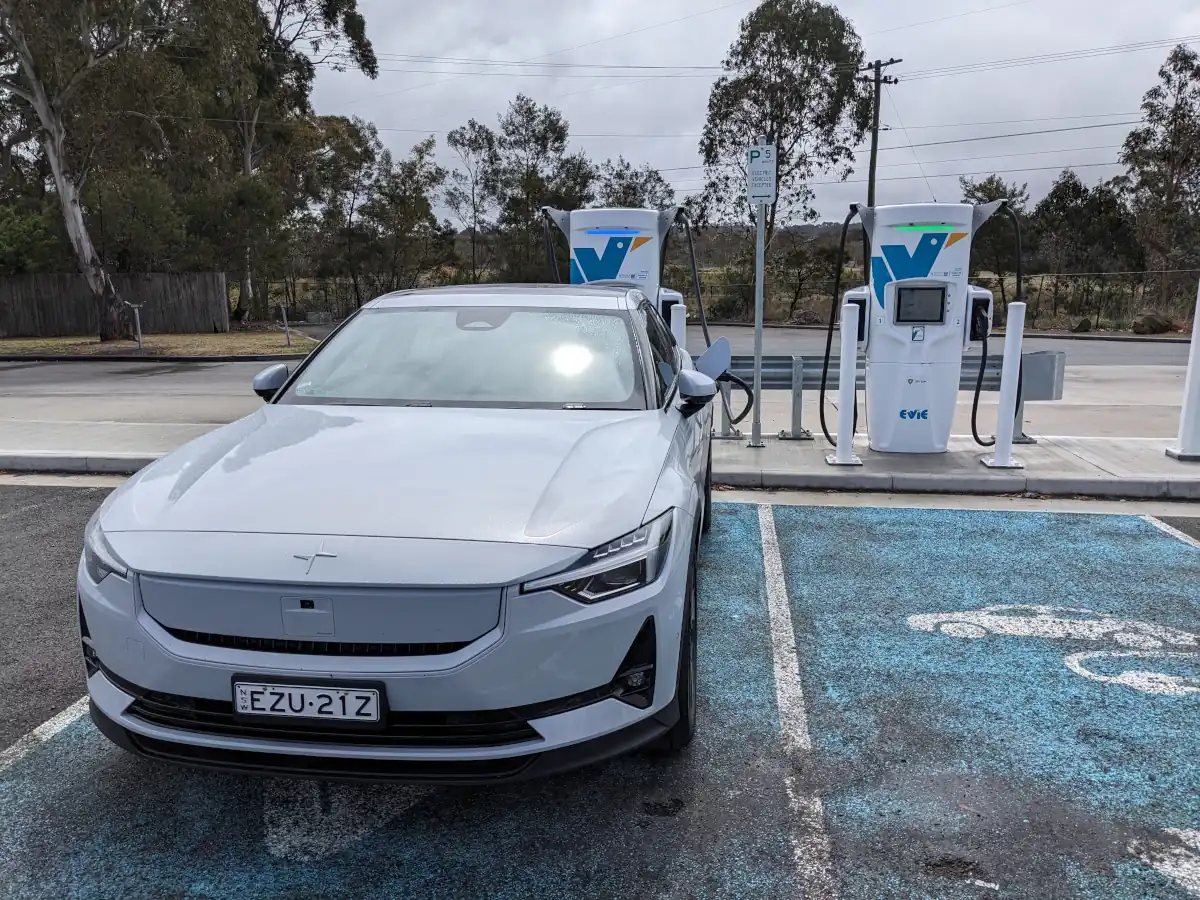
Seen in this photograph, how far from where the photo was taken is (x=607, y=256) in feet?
27.8

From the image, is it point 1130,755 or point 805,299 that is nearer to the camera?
point 1130,755

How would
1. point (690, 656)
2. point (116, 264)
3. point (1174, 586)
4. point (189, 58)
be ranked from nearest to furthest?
point (690, 656) → point (1174, 586) → point (189, 58) → point (116, 264)

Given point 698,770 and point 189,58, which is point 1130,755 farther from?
point 189,58

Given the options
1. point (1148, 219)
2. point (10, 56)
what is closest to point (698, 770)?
point (10, 56)

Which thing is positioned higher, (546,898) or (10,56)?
(10,56)

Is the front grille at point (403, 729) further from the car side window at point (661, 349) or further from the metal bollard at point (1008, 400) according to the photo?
the metal bollard at point (1008, 400)

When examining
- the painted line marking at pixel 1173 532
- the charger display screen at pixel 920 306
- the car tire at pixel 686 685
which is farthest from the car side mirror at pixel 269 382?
the painted line marking at pixel 1173 532

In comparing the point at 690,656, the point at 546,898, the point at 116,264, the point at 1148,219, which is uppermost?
the point at 1148,219

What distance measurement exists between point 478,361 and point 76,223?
22.3 m

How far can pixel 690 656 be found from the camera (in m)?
2.83

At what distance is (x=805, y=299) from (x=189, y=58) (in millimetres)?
20875

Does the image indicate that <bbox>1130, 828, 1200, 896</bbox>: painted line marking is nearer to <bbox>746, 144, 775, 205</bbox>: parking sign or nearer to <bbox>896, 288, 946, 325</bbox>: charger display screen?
<bbox>896, 288, 946, 325</bbox>: charger display screen

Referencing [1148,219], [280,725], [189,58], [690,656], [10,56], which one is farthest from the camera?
[1148,219]

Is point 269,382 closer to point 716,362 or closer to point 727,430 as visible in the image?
point 716,362
